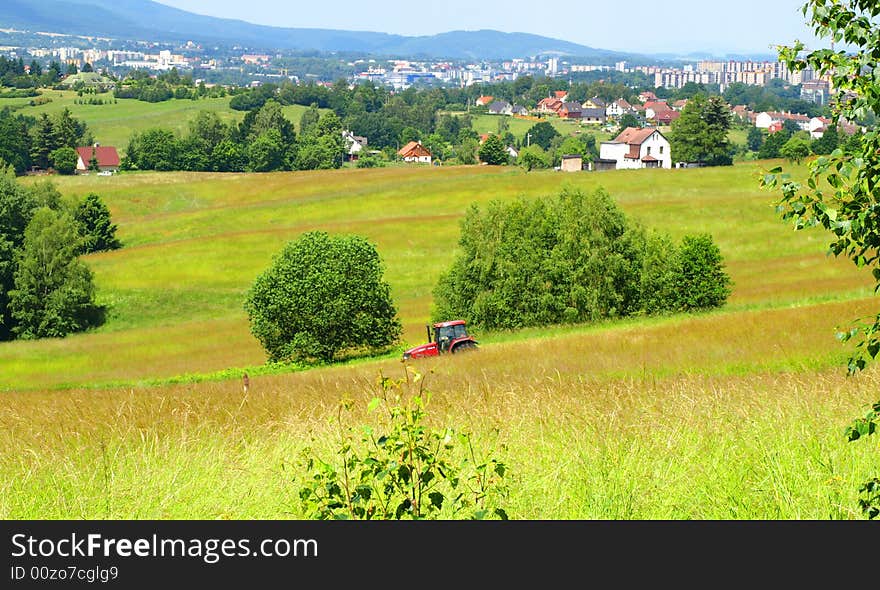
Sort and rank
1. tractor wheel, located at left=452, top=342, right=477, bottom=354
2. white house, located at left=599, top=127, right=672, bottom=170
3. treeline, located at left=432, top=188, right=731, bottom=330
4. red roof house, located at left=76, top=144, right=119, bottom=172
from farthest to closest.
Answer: red roof house, located at left=76, top=144, right=119, bottom=172
white house, located at left=599, top=127, right=672, bottom=170
treeline, located at left=432, top=188, right=731, bottom=330
tractor wheel, located at left=452, top=342, right=477, bottom=354

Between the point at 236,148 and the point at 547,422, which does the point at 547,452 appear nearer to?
the point at 547,422

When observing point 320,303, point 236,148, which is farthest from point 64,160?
point 320,303

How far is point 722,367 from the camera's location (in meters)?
19.2

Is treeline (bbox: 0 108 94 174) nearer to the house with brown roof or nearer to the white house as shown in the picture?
the house with brown roof

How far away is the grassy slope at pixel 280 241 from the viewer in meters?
49.8

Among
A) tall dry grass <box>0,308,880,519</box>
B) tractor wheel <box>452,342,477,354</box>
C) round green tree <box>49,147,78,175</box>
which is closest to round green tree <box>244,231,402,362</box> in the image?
tractor wheel <box>452,342,477,354</box>

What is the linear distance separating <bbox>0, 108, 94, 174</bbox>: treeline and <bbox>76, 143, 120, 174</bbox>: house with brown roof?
7.72ft

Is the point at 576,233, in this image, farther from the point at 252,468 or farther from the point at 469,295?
the point at 252,468

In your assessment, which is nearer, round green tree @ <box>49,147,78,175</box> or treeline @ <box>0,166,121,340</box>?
treeline @ <box>0,166,121,340</box>

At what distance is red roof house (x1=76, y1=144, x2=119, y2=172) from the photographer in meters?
149

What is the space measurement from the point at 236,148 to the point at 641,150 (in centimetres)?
6127

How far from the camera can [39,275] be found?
63281 millimetres

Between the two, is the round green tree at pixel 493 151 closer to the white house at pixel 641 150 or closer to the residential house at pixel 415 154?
the white house at pixel 641 150
